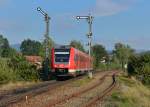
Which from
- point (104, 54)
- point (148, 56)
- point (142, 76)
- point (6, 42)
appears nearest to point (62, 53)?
point (142, 76)

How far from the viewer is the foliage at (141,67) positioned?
5793 centimetres

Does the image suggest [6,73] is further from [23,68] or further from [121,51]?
[121,51]

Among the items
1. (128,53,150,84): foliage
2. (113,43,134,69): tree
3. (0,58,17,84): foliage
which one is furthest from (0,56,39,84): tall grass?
(113,43,134,69): tree

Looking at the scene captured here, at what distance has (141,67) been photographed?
62.5m

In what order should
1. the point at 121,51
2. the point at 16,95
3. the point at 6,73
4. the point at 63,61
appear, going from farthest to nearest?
the point at 121,51 → the point at 63,61 → the point at 6,73 → the point at 16,95

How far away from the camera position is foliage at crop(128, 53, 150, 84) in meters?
57.9

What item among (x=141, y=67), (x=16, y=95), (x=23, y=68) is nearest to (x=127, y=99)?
(x=16, y=95)

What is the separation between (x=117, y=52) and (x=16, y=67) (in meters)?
139

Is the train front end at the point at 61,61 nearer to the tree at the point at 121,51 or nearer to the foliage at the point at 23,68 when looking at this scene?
the foliage at the point at 23,68

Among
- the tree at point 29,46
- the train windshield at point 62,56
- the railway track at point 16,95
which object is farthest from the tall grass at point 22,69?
the tree at point 29,46

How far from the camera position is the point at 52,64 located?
47.5m

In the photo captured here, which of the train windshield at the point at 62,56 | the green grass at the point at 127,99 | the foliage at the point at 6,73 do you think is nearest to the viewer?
the green grass at the point at 127,99

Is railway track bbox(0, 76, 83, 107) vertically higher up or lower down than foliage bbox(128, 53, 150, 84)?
lower down

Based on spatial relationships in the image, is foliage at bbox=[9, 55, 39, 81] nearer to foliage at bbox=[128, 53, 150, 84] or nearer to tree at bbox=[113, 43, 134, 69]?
foliage at bbox=[128, 53, 150, 84]
